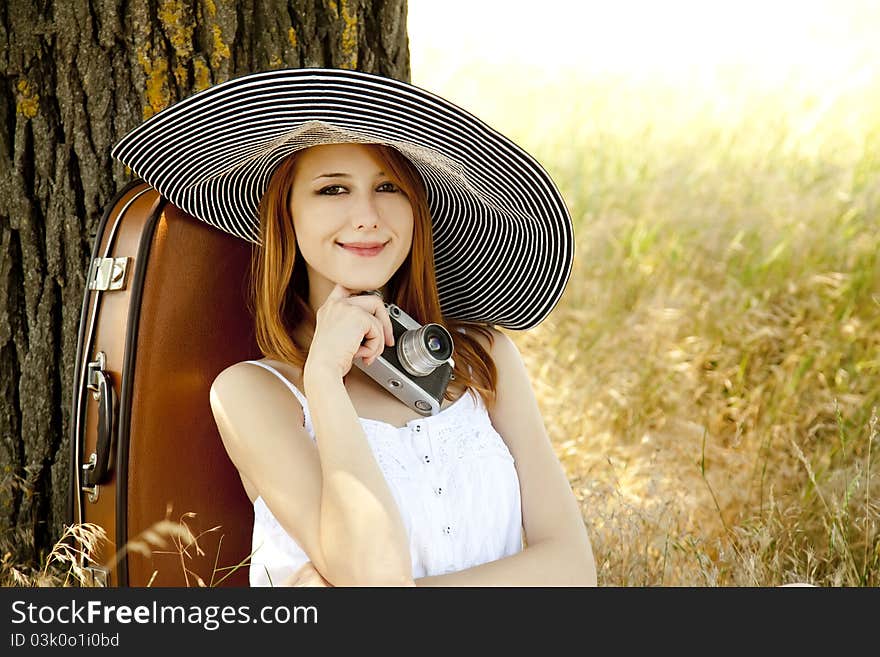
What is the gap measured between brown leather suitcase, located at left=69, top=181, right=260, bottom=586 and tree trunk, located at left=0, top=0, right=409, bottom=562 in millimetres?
272

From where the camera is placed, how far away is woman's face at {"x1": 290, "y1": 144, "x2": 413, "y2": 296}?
237 centimetres

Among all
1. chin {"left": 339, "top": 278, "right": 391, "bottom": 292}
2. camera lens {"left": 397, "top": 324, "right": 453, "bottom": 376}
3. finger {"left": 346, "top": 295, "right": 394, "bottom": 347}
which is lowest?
camera lens {"left": 397, "top": 324, "right": 453, "bottom": 376}

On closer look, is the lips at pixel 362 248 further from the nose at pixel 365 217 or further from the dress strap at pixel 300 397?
the dress strap at pixel 300 397

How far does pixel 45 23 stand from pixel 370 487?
1.50 meters

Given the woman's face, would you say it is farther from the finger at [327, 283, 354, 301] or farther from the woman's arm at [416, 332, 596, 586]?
the woman's arm at [416, 332, 596, 586]

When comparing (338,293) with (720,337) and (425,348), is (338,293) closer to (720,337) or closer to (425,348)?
(425,348)

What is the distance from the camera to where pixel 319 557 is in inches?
85.8

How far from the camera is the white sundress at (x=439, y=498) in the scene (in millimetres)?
2338

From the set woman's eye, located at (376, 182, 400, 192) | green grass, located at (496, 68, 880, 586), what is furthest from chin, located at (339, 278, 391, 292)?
green grass, located at (496, 68, 880, 586)

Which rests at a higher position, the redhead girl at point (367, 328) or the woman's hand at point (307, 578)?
the redhead girl at point (367, 328)

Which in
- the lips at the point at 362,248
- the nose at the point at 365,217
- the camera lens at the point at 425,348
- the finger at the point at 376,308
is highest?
the nose at the point at 365,217

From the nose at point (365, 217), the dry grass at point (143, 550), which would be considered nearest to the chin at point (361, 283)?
the nose at point (365, 217)

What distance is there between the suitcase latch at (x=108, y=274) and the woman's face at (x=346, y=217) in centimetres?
41
